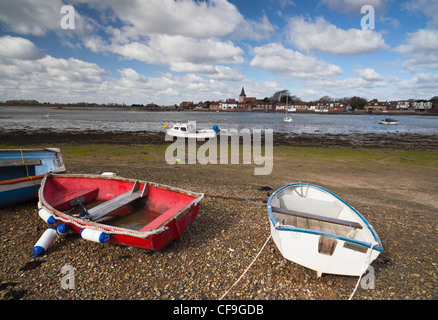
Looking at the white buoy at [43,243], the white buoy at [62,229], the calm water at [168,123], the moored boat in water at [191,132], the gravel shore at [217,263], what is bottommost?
the gravel shore at [217,263]

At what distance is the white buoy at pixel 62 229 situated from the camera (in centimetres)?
603

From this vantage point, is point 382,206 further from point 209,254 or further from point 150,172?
point 150,172

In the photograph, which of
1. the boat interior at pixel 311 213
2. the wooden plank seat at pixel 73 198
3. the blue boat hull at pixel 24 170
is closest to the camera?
the boat interior at pixel 311 213

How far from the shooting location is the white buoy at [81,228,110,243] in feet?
17.3

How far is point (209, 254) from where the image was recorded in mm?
6016

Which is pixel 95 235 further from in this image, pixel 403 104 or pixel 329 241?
pixel 403 104

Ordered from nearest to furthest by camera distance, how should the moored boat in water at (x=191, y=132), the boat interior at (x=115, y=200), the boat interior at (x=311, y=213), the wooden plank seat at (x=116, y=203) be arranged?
the boat interior at (x=311, y=213), the wooden plank seat at (x=116, y=203), the boat interior at (x=115, y=200), the moored boat in water at (x=191, y=132)

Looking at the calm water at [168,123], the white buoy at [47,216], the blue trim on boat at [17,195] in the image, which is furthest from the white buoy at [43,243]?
the calm water at [168,123]

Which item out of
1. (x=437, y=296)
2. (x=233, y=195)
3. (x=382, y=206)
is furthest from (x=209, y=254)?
(x=382, y=206)

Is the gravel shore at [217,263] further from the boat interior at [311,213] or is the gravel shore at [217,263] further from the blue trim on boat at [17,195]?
the boat interior at [311,213]

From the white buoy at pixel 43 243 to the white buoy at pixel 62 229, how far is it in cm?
16

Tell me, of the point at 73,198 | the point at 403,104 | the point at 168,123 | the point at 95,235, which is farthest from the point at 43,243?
the point at 403,104

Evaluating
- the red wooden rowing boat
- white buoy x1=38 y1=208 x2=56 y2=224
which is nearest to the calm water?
the red wooden rowing boat
